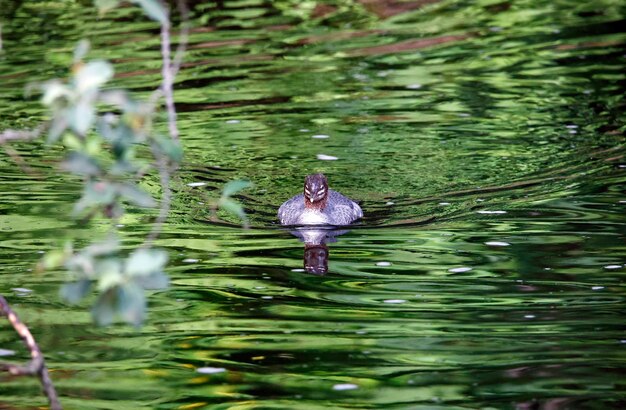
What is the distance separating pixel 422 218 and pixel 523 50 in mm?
8177

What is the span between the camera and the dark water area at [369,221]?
7.95 meters

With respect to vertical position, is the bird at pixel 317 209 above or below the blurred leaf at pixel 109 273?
below

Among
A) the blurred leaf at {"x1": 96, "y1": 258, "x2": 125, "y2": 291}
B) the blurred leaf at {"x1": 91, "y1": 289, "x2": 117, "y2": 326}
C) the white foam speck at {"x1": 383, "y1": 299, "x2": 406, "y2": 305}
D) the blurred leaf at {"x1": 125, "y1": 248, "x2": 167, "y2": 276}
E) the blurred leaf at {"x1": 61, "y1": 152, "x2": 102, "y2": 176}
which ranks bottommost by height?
the white foam speck at {"x1": 383, "y1": 299, "x2": 406, "y2": 305}

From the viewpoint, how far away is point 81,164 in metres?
4.65

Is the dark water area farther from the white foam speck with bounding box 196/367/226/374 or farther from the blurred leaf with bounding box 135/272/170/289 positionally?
the blurred leaf with bounding box 135/272/170/289

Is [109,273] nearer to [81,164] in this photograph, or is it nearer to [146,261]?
[146,261]

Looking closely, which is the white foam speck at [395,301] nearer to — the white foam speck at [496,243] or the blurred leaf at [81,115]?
the white foam speck at [496,243]

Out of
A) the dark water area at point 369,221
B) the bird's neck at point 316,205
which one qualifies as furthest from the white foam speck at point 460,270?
the bird's neck at point 316,205

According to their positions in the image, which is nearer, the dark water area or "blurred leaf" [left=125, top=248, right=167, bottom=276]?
"blurred leaf" [left=125, top=248, right=167, bottom=276]

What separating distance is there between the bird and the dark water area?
0.71 ft

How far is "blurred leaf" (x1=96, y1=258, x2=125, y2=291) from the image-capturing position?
457cm

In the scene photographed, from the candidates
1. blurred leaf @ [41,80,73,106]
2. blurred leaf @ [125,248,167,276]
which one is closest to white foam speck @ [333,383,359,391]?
blurred leaf @ [125,248,167,276]

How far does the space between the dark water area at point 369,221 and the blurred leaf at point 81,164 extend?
558mm

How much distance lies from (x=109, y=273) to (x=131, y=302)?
5.2 inches
